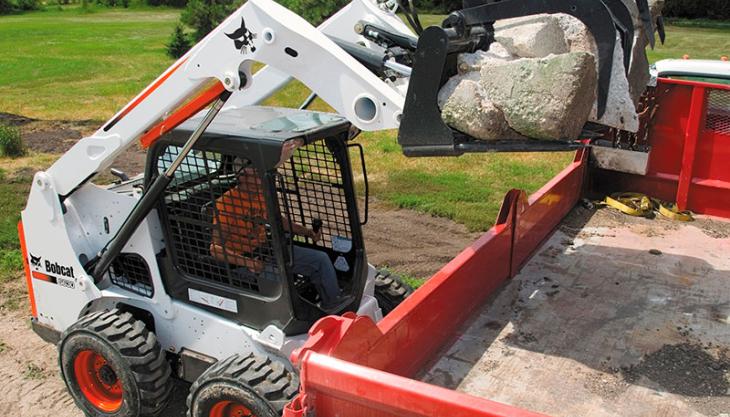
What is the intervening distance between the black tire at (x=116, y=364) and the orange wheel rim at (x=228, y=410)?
63 cm

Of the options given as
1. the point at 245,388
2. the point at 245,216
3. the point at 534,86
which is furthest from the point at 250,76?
the point at 245,388

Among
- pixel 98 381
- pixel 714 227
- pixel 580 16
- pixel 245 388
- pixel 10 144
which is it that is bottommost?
pixel 10 144

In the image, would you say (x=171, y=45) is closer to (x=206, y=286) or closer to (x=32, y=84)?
(x=32, y=84)

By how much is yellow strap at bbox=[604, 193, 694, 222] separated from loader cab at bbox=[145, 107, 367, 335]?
2.90 m

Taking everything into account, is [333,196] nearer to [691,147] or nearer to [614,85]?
[614,85]

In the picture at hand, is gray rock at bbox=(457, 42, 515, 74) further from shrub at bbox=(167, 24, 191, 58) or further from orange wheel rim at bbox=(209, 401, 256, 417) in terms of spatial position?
shrub at bbox=(167, 24, 191, 58)

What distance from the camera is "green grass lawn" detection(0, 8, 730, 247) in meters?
8.99

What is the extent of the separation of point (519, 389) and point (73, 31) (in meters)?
31.5

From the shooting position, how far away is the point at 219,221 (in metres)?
4.00

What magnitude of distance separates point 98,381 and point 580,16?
348cm

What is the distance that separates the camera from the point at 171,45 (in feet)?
75.4

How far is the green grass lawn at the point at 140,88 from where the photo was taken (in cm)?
899

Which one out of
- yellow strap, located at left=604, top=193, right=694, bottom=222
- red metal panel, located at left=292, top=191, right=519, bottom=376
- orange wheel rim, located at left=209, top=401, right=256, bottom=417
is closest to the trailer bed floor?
red metal panel, located at left=292, top=191, right=519, bottom=376

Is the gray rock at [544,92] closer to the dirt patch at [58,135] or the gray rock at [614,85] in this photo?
the gray rock at [614,85]
